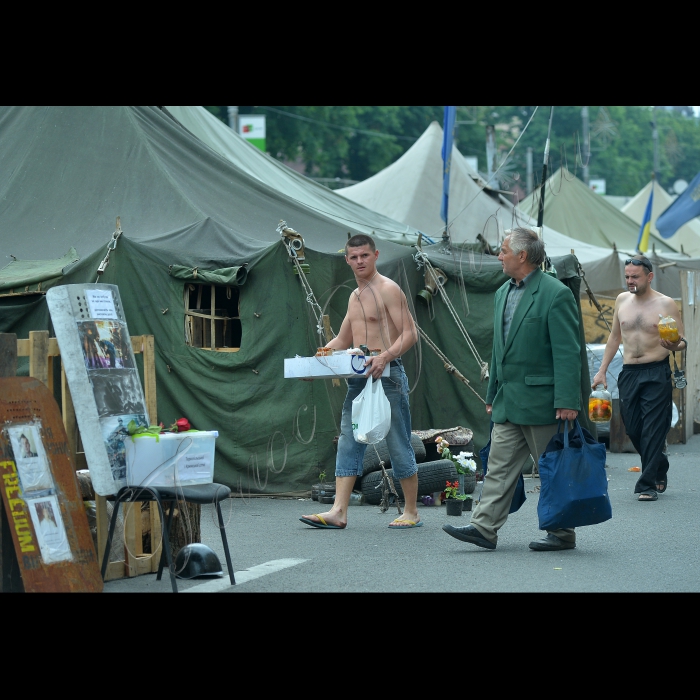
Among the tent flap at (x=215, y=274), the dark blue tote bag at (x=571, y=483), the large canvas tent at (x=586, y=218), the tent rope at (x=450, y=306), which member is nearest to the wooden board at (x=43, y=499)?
the dark blue tote bag at (x=571, y=483)

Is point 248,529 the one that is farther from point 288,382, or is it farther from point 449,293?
point 449,293

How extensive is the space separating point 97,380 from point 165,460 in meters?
0.53

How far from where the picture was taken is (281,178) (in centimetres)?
1334

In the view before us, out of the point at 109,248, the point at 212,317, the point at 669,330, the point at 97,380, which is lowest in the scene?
the point at 97,380

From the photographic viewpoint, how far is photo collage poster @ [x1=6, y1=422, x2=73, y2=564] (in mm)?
4848

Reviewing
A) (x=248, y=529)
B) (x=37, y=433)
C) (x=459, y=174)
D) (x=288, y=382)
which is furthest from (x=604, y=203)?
(x=37, y=433)

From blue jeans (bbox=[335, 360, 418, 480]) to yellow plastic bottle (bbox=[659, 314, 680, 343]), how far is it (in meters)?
2.64

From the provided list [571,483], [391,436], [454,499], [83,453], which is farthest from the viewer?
[454,499]

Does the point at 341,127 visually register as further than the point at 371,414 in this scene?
Yes

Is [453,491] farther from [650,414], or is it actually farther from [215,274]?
[215,274]

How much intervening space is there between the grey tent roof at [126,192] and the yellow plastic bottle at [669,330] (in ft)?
8.94

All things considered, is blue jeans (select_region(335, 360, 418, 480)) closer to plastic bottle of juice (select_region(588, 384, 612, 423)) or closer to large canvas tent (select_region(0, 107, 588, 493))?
plastic bottle of juice (select_region(588, 384, 612, 423))

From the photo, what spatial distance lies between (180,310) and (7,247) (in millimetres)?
2089

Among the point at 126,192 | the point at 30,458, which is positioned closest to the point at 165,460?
the point at 30,458
